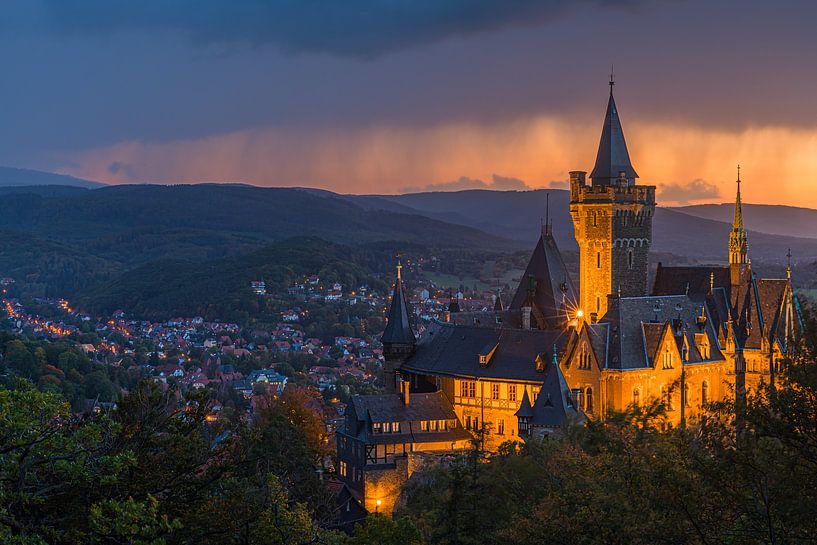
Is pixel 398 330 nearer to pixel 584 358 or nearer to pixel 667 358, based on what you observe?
pixel 584 358

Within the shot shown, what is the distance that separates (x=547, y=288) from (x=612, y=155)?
32.7ft

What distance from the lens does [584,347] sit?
58.5 metres

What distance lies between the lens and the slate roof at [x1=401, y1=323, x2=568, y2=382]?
6312cm

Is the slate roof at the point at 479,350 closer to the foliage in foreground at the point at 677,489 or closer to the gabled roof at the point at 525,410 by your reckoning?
the gabled roof at the point at 525,410

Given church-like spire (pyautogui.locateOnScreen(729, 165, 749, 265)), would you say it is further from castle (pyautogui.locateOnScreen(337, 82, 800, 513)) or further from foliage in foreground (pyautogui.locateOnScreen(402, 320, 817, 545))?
foliage in foreground (pyautogui.locateOnScreen(402, 320, 817, 545))

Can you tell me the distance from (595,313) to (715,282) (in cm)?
835

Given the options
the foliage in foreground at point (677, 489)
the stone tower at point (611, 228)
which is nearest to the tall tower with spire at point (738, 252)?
the stone tower at point (611, 228)

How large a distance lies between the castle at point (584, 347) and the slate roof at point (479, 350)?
0.09m

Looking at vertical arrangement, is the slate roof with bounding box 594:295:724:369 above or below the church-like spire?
below

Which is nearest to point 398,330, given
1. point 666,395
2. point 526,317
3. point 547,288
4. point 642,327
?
point 526,317

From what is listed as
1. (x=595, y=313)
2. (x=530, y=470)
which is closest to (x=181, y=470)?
(x=530, y=470)

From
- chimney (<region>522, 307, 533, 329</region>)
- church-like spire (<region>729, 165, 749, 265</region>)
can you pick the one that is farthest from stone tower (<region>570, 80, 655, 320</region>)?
church-like spire (<region>729, 165, 749, 265</region>)

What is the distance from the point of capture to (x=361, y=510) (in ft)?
190

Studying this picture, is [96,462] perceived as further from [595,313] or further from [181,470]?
[595,313]
